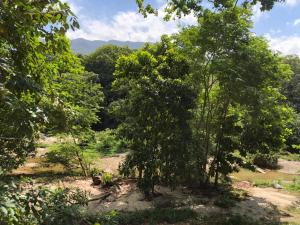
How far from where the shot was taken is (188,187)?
1548 centimetres

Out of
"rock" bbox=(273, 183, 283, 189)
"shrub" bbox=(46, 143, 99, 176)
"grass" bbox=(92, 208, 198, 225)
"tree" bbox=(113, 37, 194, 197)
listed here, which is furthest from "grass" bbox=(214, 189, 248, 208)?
"shrub" bbox=(46, 143, 99, 176)

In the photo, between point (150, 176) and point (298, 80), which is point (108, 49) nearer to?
point (298, 80)

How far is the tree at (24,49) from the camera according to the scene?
322 cm

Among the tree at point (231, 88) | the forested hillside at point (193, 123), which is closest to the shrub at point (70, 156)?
the forested hillside at point (193, 123)

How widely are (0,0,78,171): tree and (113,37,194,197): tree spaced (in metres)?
8.70

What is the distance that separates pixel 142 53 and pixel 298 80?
106ft

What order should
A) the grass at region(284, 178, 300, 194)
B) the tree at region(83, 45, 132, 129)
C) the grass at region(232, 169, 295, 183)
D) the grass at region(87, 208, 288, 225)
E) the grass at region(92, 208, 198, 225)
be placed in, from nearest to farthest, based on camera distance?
the grass at region(92, 208, 198, 225)
the grass at region(87, 208, 288, 225)
the grass at region(284, 178, 300, 194)
the grass at region(232, 169, 295, 183)
the tree at region(83, 45, 132, 129)

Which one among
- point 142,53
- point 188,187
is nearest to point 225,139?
point 188,187

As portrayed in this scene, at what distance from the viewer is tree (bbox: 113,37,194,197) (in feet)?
41.9

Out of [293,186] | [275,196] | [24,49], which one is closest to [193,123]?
[275,196]

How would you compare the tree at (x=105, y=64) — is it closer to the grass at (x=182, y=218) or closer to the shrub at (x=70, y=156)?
the shrub at (x=70, y=156)

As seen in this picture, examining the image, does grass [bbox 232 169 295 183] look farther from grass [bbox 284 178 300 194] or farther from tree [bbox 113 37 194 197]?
tree [bbox 113 37 194 197]

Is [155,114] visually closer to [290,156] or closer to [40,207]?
[40,207]

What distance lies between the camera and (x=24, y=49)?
3.79m
